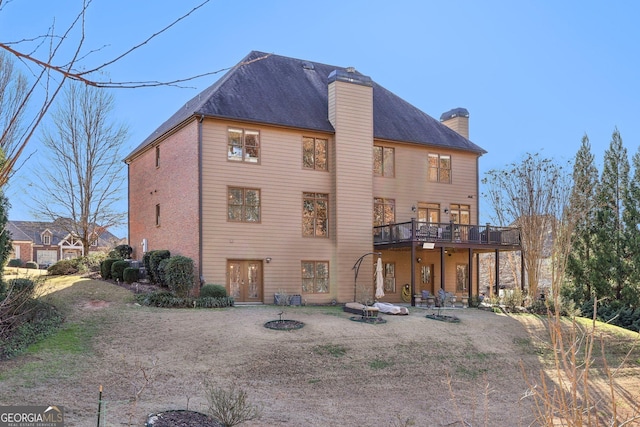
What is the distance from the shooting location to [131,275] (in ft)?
79.9

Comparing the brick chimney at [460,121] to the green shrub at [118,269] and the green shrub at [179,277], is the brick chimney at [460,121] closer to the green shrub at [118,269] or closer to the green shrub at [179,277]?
the green shrub at [179,277]

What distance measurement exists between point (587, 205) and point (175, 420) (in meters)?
23.8

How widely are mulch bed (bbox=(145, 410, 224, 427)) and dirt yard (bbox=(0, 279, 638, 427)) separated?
40 centimetres

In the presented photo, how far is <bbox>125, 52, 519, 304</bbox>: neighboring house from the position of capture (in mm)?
23047

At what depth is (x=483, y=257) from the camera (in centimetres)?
3988

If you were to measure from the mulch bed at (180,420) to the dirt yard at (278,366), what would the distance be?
0.40 m

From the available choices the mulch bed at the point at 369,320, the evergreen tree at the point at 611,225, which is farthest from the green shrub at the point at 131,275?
the evergreen tree at the point at 611,225

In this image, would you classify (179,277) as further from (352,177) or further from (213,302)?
(352,177)

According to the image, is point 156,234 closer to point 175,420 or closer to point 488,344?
point 488,344

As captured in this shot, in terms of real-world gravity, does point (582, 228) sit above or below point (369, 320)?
above

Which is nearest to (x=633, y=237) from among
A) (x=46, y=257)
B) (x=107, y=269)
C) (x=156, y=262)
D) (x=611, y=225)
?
(x=611, y=225)

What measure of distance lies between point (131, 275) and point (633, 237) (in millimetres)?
22313

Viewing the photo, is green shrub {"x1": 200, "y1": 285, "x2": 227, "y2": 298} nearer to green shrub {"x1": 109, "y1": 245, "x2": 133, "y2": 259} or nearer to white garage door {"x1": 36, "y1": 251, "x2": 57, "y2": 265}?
green shrub {"x1": 109, "y1": 245, "x2": 133, "y2": 259}

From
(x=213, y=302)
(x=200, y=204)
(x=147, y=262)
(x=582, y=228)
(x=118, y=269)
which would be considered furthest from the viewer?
(x=582, y=228)
